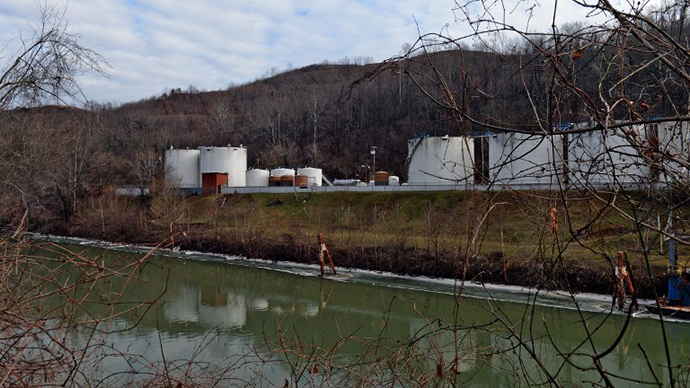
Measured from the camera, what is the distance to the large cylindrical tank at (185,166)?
49.2 metres

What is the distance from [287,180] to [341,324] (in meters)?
33.6

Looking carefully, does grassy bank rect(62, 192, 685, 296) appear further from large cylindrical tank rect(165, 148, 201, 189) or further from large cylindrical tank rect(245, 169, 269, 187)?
large cylindrical tank rect(245, 169, 269, 187)

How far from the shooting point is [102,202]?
3797 cm

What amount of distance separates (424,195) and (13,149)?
1240 inches

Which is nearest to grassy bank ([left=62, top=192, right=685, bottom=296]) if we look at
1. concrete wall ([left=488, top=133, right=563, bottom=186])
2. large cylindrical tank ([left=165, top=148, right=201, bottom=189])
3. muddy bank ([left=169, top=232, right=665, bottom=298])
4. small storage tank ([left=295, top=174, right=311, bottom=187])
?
muddy bank ([left=169, top=232, right=665, bottom=298])

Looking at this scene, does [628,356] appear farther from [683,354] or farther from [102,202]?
[102,202]

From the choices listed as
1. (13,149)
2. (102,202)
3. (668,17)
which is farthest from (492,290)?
(102,202)

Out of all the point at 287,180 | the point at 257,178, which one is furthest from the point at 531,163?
the point at 257,178

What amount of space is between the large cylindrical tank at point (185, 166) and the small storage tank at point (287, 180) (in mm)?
7835

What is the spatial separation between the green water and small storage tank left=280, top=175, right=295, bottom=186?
76.8ft

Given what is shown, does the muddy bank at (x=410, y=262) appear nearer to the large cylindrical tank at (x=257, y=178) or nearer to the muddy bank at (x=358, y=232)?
the muddy bank at (x=358, y=232)

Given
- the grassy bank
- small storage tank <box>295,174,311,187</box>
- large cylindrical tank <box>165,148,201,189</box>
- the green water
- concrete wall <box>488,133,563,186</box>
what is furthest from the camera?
large cylindrical tank <box>165,148,201,189</box>

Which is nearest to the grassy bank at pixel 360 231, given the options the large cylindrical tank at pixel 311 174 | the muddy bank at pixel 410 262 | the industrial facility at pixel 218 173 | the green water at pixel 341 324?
the muddy bank at pixel 410 262

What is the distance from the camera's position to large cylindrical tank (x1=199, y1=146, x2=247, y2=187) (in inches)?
1884
